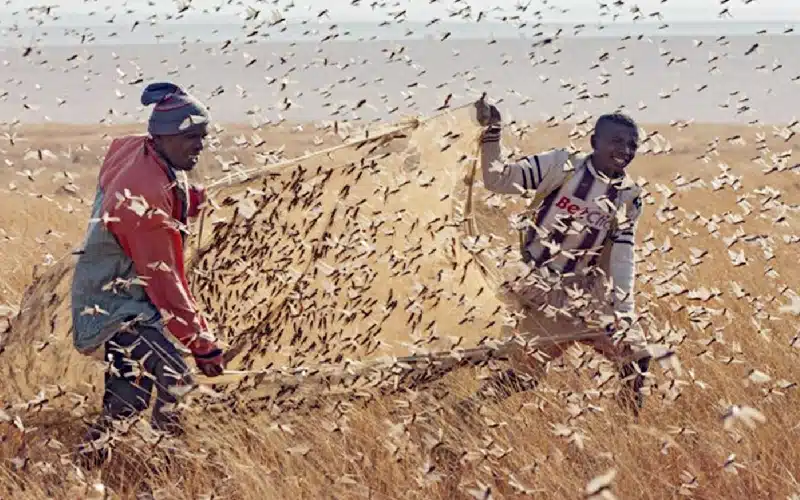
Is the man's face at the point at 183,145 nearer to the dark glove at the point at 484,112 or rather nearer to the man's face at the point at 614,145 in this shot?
the dark glove at the point at 484,112

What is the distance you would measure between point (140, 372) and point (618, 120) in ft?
8.33

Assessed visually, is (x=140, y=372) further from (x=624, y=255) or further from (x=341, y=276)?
(x=624, y=255)

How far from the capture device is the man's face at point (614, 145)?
5609mm

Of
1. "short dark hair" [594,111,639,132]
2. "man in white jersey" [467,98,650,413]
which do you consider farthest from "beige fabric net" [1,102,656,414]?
"short dark hair" [594,111,639,132]

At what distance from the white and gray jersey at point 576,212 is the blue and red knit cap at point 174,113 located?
1666mm

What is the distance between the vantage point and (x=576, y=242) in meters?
5.86

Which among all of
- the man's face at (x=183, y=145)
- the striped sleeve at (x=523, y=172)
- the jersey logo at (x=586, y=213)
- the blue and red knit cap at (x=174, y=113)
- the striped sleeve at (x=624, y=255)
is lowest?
the striped sleeve at (x=624, y=255)

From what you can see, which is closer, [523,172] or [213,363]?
[213,363]

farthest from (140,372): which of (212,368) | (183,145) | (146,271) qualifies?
(183,145)

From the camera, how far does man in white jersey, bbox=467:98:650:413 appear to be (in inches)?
223

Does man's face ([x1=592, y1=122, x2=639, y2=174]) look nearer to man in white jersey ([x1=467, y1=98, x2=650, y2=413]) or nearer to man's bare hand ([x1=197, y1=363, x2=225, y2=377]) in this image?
man in white jersey ([x1=467, y1=98, x2=650, y2=413])

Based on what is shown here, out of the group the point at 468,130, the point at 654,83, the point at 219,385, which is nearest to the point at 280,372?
the point at 219,385

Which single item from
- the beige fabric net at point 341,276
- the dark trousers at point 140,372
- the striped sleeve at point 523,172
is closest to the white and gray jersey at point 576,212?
the striped sleeve at point 523,172

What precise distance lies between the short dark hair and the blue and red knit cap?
1.94 m
